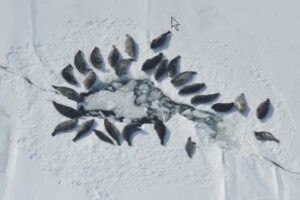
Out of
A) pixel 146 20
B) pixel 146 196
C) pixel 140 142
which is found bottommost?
pixel 146 196

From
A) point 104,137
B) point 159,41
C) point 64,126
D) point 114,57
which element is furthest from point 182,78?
point 64,126

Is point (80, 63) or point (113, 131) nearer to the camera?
point (113, 131)

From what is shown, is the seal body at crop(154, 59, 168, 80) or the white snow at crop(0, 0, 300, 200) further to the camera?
the seal body at crop(154, 59, 168, 80)

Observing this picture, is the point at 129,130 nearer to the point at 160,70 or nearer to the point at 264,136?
the point at 160,70

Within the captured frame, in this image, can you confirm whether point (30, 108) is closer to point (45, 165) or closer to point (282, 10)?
point (45, 165)

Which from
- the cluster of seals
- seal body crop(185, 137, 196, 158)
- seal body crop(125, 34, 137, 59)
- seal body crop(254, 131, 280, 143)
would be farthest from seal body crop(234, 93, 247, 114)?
seal body crop(125, 34, 137, 59)

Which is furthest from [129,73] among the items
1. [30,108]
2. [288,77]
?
[288,77]

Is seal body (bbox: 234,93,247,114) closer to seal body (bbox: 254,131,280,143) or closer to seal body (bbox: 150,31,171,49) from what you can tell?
seal body (bbox: 254,131,280,143)
